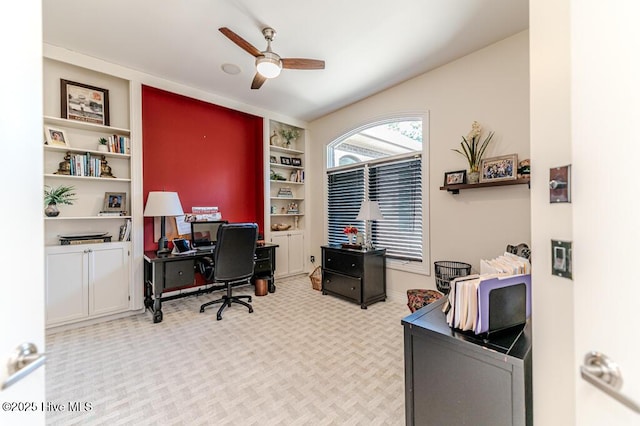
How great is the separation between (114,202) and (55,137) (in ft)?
2.75

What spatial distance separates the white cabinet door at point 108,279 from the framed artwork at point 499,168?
4089 millimetres

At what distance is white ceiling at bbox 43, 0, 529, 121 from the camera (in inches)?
86.4

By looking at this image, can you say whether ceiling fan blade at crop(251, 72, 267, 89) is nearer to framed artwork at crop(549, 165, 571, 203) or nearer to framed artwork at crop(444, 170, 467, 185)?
framed artwork at crop(444, 170, 467, 185)

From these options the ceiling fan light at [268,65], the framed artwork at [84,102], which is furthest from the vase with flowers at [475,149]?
the framed artwork at [84,102]

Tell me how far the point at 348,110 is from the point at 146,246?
11.7ft

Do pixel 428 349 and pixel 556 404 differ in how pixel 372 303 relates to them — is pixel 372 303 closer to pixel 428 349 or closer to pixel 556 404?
pixel 428 349

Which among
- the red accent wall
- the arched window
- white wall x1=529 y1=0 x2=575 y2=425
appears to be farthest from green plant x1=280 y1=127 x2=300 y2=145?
white wall x1=529 y1=0 x2=575 y2=425

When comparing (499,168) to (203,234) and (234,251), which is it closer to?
(234,251)

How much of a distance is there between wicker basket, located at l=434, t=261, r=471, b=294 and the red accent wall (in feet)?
9.37

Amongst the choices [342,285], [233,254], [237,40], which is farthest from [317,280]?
[237,40]

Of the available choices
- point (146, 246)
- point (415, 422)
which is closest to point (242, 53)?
point (146, 246)

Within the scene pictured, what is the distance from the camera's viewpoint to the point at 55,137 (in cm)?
275

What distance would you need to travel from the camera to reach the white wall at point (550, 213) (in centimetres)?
63

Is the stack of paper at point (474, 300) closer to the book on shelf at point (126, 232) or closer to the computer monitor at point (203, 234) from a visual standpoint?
the computer monitor at point (203, 234)
